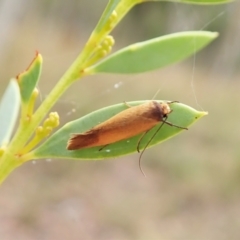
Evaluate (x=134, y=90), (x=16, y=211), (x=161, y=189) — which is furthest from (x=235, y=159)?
(x=16, y=211)

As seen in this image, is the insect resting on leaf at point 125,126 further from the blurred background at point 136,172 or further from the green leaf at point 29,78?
the blurred background at point 136,172

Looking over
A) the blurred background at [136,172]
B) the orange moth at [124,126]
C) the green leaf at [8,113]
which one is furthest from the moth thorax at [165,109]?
the blurred background at [136,172]

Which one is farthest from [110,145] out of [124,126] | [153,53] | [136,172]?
[136,172]

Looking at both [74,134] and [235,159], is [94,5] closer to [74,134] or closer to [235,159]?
[235,159]

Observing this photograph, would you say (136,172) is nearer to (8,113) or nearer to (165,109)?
(8,113)

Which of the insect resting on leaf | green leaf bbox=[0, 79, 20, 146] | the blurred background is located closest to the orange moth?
the insect resting on leaf

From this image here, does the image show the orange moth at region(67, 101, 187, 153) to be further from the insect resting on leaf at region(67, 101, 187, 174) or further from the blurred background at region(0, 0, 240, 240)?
the blurred background at region(0, 0, 240, 240)
